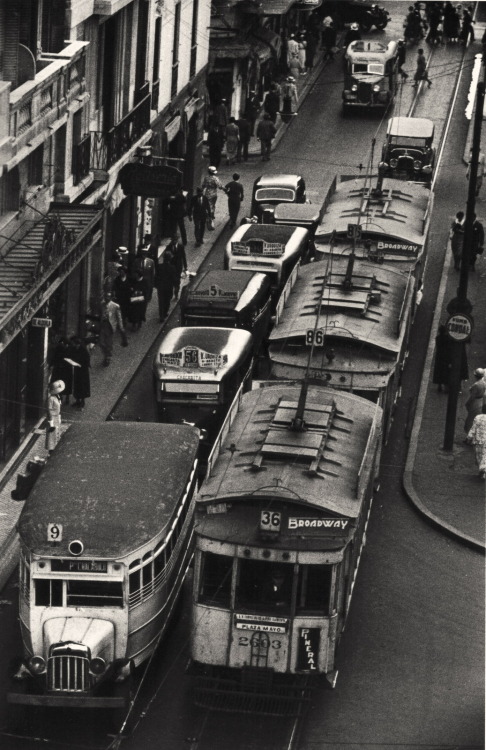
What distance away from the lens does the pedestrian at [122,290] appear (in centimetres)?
4109

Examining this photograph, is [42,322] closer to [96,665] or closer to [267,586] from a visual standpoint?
[267,586]

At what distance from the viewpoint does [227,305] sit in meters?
35.9

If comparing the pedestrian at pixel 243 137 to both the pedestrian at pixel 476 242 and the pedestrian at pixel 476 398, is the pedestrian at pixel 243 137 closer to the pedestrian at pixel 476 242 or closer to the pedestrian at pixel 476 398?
the pedestrian at pixel 476 242

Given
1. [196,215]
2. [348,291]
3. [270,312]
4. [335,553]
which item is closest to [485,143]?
[196,215]

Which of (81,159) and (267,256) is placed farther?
(267,256)

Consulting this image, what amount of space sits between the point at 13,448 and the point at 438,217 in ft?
69.2

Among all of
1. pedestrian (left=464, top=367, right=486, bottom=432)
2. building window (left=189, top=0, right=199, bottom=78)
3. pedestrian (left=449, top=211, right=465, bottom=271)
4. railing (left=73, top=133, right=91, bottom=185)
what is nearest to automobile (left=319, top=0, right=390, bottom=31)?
building window (left=189, top=0, right=199, bottom=78)

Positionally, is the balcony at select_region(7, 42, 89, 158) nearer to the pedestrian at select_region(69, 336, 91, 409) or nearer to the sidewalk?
the pedestrian at select_region(69, 336, 91, 409)

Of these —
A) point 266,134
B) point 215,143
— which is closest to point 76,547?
point 215,143

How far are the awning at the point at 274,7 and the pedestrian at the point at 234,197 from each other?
13715mm

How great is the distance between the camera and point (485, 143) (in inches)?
2381

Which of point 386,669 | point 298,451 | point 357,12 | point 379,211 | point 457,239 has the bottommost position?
point 357,12

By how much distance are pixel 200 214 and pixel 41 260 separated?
1464cm

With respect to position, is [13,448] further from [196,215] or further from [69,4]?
[196,215]
